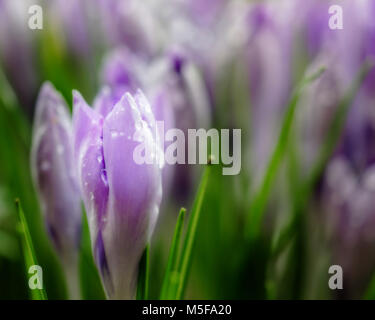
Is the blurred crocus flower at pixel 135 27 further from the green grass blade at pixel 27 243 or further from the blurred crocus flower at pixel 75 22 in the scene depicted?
the green grass blade at pixel 27 243

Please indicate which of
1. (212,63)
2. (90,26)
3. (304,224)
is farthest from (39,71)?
(304,224)

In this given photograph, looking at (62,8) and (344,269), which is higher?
(62,8)

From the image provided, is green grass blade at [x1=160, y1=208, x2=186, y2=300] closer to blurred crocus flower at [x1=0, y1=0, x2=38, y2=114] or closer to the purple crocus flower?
the purple crocus flower

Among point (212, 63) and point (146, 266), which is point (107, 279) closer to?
point (146, 266)

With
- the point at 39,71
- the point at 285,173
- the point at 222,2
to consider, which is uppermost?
the point at 222,2

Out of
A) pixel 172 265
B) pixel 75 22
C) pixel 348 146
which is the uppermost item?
pixel 75 22

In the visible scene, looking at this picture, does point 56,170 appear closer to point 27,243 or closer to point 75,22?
point 27,243

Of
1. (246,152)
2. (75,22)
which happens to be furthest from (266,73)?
(75,22)

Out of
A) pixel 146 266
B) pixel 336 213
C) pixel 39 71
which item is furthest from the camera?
pixel 39 71

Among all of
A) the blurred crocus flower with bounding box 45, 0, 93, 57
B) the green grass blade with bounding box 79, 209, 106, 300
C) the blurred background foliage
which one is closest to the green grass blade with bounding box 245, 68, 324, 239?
the blurred background foliage
